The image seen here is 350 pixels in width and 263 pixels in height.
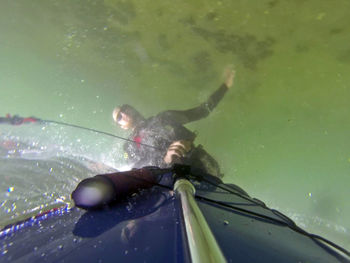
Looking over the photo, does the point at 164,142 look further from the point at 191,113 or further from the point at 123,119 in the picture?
the point at 191,113

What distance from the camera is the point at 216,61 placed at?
338 inches

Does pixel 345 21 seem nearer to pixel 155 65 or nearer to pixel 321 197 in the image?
pixel 155 65

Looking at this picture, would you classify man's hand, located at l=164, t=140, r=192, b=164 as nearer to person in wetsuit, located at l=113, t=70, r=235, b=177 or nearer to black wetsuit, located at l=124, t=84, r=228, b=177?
person in wetsuit, located at l=113, t=70, r=235, b=177

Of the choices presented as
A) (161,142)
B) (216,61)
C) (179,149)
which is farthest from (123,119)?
(216,61)

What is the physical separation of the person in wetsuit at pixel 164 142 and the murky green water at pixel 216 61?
3106mm

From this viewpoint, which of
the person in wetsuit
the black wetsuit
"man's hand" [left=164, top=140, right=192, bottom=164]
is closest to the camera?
"man's hand" [left=164, top=140, right=192, bottom=164]

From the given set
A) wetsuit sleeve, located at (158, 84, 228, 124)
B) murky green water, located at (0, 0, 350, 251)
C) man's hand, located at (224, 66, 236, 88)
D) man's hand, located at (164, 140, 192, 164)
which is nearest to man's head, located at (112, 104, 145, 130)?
wetsuit sleeve, located at (158, 84, 228, 124)

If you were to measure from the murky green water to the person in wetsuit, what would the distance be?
10.2 ft

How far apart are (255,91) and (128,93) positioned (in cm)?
887

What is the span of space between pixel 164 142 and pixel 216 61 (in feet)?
17.6

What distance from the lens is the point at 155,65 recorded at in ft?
33.7

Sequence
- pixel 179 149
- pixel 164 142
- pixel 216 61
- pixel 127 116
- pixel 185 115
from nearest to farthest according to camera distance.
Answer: pixel 179 149
pixel 164 142
pixel 127 116
pixel 185 115
pixel 216 61

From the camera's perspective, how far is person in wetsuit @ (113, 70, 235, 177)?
365cm

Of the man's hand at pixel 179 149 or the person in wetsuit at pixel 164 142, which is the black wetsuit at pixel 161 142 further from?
the man's hand at pixel 179 149
